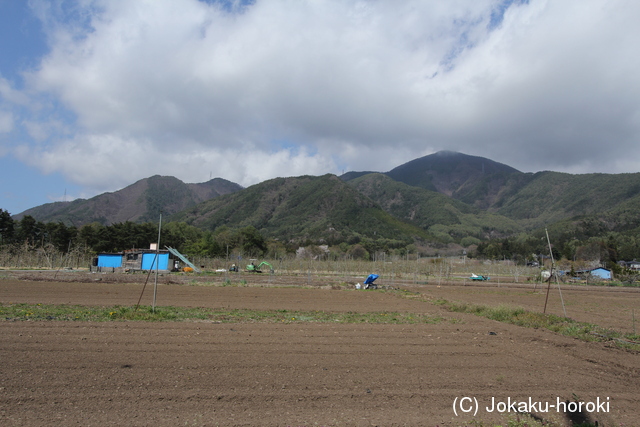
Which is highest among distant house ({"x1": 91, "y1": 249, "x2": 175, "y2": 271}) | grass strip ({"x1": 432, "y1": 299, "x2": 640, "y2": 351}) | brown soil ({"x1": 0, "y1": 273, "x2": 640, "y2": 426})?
distant house ({"x1": 91, "y1": 249, "x2": 175, "y2": 271})

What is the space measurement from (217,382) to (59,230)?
7783cm

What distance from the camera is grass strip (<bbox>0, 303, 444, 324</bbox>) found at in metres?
13.3

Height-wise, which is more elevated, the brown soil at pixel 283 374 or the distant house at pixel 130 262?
the distant house at pixel 130 262

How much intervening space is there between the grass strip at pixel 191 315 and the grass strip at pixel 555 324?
3.32 meters

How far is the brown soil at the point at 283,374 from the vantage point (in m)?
6.26

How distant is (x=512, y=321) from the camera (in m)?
17.0

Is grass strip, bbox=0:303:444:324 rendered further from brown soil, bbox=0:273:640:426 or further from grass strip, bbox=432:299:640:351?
grass strip, bbox=432:299:640:351

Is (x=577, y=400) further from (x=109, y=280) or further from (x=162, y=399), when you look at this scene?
(x=109, y=280)

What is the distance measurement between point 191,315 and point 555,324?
15.0 meters

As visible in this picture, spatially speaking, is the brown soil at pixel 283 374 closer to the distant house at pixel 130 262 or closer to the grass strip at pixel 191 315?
the grass strip at pixel 191 315

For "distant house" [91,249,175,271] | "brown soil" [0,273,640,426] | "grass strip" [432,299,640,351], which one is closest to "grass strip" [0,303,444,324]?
"brown soil" [0,273,640,426]

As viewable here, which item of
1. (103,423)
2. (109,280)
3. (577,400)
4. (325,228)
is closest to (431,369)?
(577,400)

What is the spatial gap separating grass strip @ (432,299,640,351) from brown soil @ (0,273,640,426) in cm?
110

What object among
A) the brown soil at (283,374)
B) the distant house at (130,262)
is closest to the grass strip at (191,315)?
the brown soil at (283,374)
